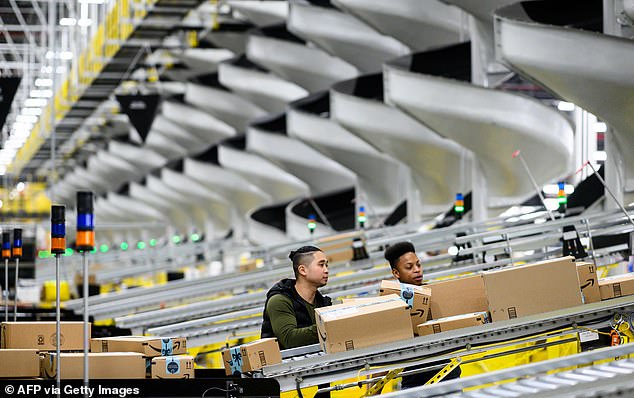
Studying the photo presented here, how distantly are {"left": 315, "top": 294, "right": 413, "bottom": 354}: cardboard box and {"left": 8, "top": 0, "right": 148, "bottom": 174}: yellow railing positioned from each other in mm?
11303

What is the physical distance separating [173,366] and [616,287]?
2.31 meters

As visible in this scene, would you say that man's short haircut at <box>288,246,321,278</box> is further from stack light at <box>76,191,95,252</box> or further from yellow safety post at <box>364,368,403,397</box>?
stack light at <box>76,191,95,252</box>

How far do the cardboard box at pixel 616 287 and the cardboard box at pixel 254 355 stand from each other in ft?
5.79

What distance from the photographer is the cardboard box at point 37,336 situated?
22.4ft

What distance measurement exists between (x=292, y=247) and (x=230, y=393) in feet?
31.2

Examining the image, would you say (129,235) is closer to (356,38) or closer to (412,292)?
(356,38)

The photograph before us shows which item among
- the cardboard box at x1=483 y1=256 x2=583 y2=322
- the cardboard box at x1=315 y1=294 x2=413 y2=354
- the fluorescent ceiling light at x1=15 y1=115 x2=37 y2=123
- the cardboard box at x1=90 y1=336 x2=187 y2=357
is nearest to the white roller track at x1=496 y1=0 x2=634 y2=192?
the cardboard box at x1=483 y1=256 x2=583 y2=322

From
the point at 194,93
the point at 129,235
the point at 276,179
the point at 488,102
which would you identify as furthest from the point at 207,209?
the point at 488,102

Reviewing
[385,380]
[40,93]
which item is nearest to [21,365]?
[385,380]

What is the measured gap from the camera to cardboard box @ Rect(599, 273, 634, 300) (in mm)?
6285

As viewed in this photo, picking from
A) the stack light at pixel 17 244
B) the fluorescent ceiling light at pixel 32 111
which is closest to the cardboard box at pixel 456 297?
the stack light at pixel 17 244

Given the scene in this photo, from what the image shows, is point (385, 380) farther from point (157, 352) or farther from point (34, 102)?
point (34, 102)

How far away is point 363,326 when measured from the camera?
18.5ft

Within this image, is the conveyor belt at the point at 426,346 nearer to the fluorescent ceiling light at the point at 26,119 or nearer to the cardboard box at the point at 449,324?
the cardboard box at the point at 449,324
